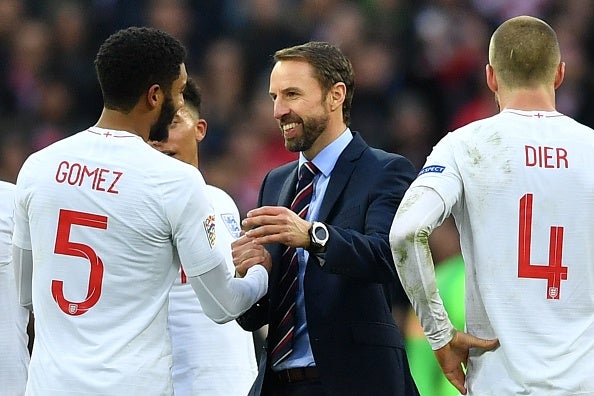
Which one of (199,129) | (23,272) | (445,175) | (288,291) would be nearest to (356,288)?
(288,291)

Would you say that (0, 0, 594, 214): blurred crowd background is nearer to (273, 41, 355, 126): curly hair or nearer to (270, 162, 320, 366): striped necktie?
(273, 41, 355, 126): curly hair

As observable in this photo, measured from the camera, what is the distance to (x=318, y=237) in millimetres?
4340

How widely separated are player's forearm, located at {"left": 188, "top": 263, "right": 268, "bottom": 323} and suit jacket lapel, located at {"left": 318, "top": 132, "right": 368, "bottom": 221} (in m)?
0.39

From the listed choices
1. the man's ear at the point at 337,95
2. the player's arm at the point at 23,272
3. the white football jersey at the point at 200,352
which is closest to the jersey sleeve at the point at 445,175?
the man's ear at the point at 337,95

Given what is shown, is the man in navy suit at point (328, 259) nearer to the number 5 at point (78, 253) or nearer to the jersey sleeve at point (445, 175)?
the jersey sleeve at point (445, 175)

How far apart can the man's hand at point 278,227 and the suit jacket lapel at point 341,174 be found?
0.34 m

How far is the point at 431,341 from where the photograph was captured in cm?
416

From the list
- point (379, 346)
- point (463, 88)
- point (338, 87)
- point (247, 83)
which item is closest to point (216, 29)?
point (247, 83)

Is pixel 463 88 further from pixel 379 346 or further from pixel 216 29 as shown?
pixel 379 346

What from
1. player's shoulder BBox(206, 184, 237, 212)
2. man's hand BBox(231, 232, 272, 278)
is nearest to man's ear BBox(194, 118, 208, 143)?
player's shoulder BBox(206, 184, 237, 212)

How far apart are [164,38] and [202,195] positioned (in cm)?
58

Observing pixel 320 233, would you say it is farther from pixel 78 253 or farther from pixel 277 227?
pixel 78 253

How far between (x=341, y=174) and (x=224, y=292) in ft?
2.46

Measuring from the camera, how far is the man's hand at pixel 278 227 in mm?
4297
